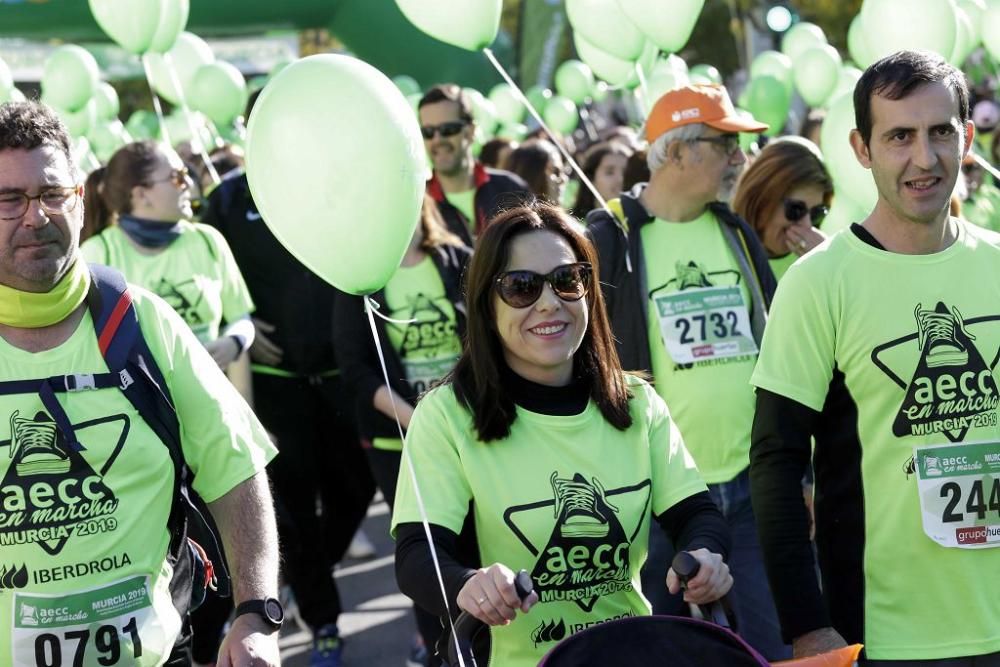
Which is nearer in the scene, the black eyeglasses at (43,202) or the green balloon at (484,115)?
the black eyeglasses at (43,202)

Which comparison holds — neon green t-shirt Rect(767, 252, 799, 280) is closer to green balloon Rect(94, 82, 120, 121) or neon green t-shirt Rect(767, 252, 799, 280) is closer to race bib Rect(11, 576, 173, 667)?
race bib Rect(11, 576, 173, 667)

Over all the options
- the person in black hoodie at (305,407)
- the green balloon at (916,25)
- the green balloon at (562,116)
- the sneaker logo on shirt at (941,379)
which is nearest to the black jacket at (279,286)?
the person in black hoodie at (305,407)

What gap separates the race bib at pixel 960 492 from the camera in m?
3.04

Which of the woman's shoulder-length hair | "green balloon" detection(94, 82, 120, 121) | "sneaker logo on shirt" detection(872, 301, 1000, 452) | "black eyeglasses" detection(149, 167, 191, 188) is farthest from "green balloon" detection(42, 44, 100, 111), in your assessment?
"sneaker logo on shirt" detection(872, 301, 1000, 452)

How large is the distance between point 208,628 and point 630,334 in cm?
223

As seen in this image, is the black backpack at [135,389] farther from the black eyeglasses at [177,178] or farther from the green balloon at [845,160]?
the green balloon at [845,160]

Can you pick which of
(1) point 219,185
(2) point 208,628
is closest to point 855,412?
(2) point 208,628

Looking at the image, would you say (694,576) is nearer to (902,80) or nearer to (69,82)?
(902,80)

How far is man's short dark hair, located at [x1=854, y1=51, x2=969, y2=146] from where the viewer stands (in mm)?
3135

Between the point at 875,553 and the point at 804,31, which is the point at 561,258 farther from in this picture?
the point at 804,31

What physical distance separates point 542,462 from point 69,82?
8.07m

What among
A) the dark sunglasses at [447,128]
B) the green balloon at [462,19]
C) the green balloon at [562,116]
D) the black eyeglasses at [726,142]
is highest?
the green balloon at [462,19]

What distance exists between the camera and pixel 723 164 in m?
4.91

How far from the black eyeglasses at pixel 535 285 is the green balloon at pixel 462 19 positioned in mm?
2422
